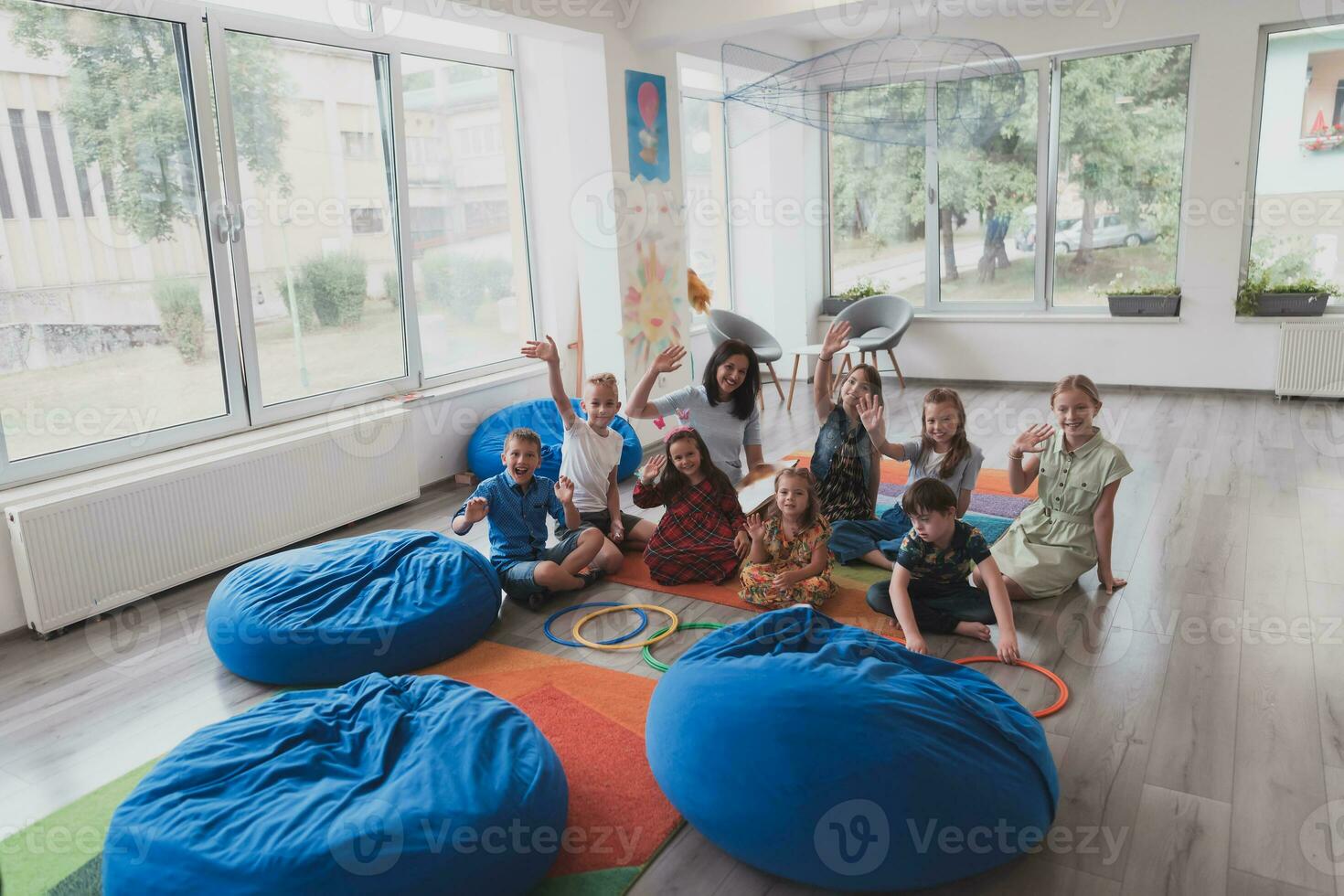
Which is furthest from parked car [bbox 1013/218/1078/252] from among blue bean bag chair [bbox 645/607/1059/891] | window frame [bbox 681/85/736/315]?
blue bean bag chair [bbox 645/607/1059/891]

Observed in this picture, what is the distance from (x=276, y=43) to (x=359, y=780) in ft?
12.8

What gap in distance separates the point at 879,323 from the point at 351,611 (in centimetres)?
575

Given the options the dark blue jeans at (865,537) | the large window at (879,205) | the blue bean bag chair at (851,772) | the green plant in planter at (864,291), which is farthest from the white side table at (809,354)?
the blue bean bag chair at (851,772)

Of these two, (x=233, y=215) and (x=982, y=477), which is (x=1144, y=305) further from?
(x=233, y=215)

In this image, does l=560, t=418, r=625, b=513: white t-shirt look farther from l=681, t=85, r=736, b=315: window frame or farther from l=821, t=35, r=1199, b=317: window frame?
l=821, t=35, r=1199, b=317: window frame

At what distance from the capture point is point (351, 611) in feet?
10.9

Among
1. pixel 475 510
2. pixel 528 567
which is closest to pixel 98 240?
pixel 475 510

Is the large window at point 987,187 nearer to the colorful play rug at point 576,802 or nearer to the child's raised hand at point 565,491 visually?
the child's raised hand at point 565,491

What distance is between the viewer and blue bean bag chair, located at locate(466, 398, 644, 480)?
559 centimetres

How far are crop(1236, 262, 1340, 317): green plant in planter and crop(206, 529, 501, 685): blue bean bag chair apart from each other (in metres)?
6.05

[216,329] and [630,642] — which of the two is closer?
[630,642]

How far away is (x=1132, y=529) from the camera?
444 centimetres

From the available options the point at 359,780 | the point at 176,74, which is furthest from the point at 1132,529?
the point at 176,74

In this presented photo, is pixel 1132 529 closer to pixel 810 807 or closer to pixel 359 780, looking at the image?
pixel 810 807
